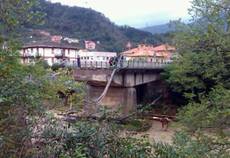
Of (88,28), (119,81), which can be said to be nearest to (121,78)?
(119,81)

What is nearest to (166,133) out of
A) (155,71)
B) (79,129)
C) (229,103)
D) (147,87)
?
(155,71)

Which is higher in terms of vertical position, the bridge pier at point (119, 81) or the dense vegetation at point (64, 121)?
the dense vegetation at point (64, 121)

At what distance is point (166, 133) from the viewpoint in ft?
89.8

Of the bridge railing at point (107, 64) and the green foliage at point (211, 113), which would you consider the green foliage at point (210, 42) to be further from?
the bridge railing at point (107, 64)

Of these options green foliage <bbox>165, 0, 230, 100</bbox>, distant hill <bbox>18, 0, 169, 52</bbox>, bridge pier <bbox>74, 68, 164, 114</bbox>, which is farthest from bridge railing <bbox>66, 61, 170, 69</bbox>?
distant hill <bbox>18, 0, 169, 52</bbox>

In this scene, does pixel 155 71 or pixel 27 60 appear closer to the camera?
pixel 27 60

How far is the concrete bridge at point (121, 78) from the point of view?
107ft

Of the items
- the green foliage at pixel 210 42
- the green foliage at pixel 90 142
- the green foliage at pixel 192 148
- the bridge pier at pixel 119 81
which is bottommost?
the bridge pier at pixel 119 81

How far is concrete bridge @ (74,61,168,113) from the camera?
32625mm

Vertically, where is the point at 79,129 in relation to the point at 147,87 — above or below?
above

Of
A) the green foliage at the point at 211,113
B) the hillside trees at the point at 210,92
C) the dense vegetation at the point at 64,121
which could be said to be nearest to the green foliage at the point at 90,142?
the dense vegetation at the point at 64,121

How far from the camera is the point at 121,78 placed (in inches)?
1380

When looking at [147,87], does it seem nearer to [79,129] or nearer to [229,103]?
[229,103]

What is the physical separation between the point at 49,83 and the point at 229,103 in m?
4.09
